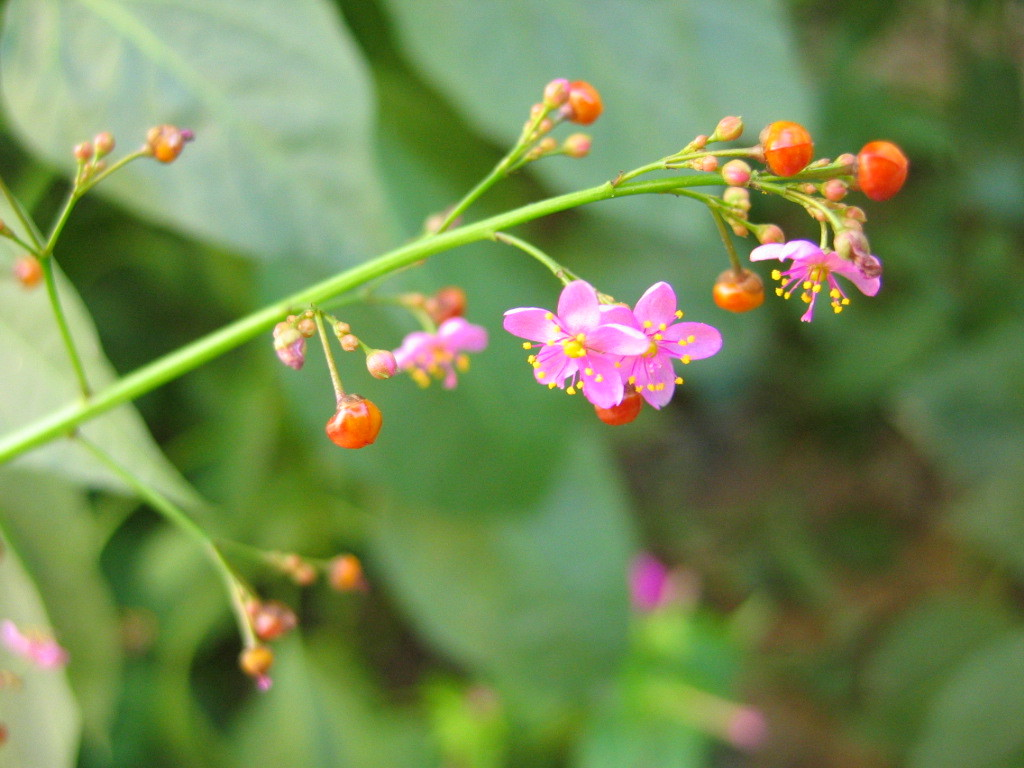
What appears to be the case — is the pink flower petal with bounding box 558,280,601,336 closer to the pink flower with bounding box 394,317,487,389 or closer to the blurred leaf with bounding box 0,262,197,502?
the pink flower with bounding box 394,317,487,389

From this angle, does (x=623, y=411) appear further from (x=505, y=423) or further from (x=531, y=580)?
(x=531, y=580)

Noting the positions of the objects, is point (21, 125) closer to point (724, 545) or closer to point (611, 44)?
point (611, 44)

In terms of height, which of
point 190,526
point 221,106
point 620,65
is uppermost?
point 620,65

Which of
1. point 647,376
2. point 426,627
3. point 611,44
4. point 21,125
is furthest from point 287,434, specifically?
point 647,376

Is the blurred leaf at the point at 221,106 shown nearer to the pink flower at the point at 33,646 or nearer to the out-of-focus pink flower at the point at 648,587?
the pink flower at the point at 33,646

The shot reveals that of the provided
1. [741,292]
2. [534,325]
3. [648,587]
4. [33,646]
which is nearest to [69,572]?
[33,646]

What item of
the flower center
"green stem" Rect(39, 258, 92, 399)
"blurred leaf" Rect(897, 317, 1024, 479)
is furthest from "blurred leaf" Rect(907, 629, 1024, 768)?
"green stem" Rect(39, 258, 92, 399)
